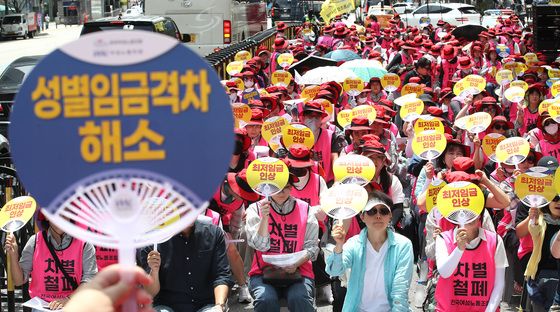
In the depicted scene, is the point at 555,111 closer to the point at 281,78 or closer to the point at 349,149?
the point at 349,149

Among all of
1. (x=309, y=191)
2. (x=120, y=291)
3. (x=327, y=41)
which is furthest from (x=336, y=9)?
(x=120, y=291)

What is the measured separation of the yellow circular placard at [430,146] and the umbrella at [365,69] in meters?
6.20

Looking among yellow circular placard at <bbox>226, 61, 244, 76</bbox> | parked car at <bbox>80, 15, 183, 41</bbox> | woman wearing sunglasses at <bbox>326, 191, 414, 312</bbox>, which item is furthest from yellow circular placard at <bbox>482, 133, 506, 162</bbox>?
parked car at <bbox>80, 15, 183, 41</bbox>

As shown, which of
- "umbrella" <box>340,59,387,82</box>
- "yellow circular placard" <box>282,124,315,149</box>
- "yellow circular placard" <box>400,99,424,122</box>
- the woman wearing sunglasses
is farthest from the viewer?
"umbrella" <box>340,59,387,82</box>

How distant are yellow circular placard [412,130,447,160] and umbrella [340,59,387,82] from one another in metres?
6.20

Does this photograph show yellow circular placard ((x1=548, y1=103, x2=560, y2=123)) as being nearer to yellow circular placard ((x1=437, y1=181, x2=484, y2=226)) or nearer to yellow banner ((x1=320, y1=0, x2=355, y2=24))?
yellow circular placard ((x1=437, y1=181, x2=484, y2=226))

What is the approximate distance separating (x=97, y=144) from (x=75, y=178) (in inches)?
4.8

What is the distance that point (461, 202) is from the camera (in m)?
6.36

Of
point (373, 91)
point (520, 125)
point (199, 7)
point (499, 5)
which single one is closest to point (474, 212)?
point (520, 125)

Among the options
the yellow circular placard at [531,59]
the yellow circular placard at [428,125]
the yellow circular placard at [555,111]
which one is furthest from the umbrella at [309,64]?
the yellow circular placard at [555,111]

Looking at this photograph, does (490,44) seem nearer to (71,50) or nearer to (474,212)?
(474,212)

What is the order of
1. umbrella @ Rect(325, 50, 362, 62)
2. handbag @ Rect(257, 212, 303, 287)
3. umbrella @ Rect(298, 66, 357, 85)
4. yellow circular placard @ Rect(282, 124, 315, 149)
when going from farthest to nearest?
umbrella @ Rect(325, 50, 362, 62) → umbrella @ Rect(298, 66, 357, 85) → yellow circular placard @ Rect(282, 124, 315, 149) → handbag @ Rect(257, 212, 303, 287)

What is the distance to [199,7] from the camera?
25.7 meters

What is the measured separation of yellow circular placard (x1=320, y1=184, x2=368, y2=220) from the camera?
21.3 feet
